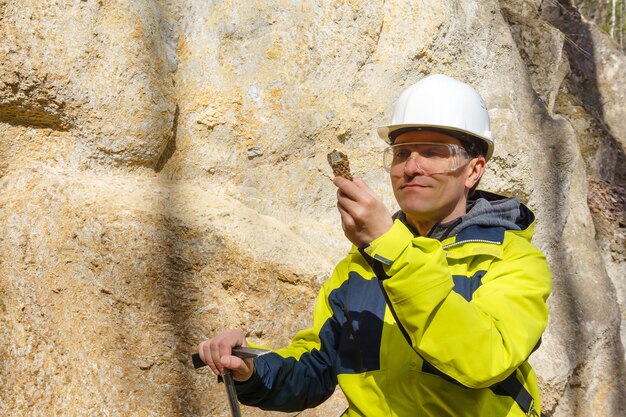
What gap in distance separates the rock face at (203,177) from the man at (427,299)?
825 millimetres

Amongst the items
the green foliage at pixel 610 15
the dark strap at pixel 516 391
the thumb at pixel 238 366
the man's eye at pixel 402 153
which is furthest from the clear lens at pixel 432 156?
the green foliage at pixel 610 15

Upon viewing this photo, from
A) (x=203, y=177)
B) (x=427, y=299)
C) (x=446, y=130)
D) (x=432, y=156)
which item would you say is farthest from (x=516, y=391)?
(x=203, y=177)

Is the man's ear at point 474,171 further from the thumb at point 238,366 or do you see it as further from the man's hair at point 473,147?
the thumb at point 238,366

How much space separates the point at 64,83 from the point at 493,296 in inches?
82.8

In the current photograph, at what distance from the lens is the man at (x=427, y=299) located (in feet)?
5.44

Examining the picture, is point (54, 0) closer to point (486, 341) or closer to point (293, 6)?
point (293, 6)

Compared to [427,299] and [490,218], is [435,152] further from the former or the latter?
[427,299]

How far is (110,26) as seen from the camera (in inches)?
127

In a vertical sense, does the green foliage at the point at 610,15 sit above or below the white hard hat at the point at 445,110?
above

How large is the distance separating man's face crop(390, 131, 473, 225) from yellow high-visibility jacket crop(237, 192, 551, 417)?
5.6 inches

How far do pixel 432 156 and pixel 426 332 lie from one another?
2.61 feet

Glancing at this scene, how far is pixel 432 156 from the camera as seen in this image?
2311 mm

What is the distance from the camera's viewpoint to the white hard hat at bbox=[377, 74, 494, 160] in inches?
95.4

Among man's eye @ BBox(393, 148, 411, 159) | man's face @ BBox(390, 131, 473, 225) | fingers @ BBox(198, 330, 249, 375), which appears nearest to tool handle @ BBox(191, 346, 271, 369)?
fingers @ BBox(198, 330, 249, 375)
